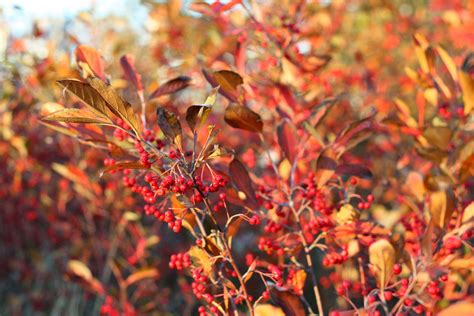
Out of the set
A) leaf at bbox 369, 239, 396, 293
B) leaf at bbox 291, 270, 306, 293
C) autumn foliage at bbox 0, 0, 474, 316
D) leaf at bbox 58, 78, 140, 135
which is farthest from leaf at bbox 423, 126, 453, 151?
leaf at bbox 58, 78, 140, 135

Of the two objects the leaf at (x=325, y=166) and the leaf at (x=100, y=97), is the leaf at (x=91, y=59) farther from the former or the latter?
the leaf at (x=325, y=166)

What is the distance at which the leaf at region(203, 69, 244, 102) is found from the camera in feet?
4.98

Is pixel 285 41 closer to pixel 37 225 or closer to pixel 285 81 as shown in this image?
pixel 285 81

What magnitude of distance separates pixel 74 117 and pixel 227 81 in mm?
509

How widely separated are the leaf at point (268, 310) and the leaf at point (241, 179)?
346 mm

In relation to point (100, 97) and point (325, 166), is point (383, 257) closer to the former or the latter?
point (325, 166)

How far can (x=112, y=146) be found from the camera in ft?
5.30

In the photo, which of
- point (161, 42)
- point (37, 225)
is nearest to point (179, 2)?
point (161, 42)

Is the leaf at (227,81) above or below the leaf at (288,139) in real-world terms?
above

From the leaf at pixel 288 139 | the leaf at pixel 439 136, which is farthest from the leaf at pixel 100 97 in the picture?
the leaf at pixel 439 136

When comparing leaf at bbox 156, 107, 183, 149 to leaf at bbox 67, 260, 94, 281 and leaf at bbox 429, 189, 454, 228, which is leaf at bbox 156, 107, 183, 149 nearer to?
leaf at bbox 429, 189, 454, 228

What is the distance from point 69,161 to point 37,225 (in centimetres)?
81

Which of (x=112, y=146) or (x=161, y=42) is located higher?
(x=112, y=146)

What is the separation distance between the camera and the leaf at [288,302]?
55.9 inches
